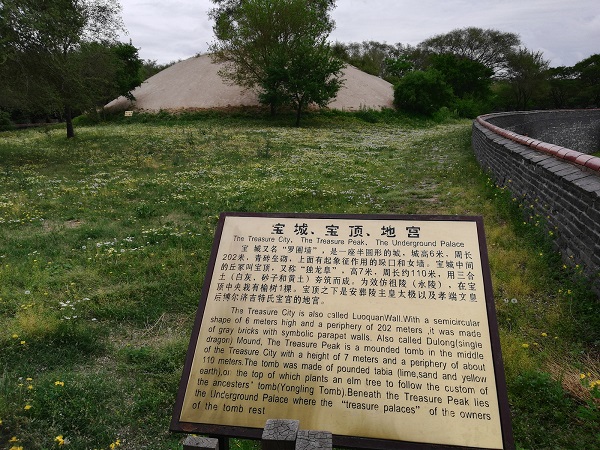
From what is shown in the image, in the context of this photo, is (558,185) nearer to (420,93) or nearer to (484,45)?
(420,93)

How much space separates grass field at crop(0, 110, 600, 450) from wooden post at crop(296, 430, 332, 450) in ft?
5.08

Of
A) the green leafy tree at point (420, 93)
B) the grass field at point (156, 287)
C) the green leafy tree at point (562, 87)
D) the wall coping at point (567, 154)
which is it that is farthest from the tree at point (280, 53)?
the green leafy tree at point (562, 87)

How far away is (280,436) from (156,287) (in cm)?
434

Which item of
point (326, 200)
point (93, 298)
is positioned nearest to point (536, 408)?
point (93, 298)

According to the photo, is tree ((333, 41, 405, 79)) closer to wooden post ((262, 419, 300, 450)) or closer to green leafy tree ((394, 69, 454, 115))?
green leafy tree ((394, 69, 454, 115))

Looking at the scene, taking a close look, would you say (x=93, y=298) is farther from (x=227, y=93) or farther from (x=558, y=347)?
(x=227, y=93)

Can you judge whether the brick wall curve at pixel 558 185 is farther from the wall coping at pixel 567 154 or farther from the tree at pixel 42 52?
the tree at pixel 42 52

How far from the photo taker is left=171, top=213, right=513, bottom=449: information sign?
8.73 feet

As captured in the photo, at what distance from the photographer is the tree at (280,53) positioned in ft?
105

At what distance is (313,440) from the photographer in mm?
2270

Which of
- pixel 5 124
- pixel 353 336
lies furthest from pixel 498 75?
pixel 353 336

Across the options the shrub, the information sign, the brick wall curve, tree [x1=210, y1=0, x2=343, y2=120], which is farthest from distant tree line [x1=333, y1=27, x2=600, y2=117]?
the information sign

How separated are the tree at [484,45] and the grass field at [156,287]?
2334 inches

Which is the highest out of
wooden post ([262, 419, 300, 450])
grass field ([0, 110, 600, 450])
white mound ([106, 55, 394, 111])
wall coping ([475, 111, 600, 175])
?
white mound ([106, 55, 394, 111])
